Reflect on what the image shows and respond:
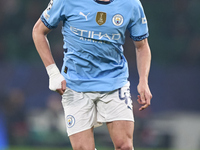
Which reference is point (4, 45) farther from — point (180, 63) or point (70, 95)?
point (70, 95)

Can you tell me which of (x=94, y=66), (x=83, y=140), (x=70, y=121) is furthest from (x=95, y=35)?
(x=83, y=140)

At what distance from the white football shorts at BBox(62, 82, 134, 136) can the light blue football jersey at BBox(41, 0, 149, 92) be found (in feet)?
0.22

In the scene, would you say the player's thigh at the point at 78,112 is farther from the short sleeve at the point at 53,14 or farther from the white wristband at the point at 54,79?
the short sleeve at the point at 53,14

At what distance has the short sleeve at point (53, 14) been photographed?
3.93 m

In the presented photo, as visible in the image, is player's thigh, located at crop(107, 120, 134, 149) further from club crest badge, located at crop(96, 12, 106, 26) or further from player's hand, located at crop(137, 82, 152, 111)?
club crest badge, located at crop(96, 12, 106, 26)

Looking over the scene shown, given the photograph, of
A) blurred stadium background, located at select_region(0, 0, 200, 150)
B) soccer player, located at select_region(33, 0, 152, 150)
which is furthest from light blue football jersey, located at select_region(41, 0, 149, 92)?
blurred stadium background, located at select_region(0, 0, 200, 150)

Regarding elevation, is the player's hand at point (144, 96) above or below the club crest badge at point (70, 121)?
above

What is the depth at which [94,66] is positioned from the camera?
160 inches

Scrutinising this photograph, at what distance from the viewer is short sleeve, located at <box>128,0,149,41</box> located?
4023 millimetres

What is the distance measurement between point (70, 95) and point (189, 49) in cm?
771

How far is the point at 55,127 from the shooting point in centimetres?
994

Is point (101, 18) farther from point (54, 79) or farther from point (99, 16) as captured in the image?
point (54, 79)

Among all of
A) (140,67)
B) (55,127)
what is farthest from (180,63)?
(140,67)

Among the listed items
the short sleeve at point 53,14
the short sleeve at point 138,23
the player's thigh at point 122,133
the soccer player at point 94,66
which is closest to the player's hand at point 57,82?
the soccer player at point 94,66
